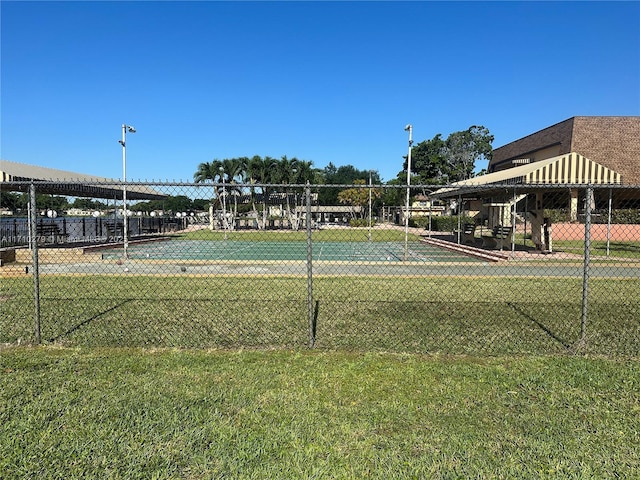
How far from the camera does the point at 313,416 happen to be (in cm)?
330

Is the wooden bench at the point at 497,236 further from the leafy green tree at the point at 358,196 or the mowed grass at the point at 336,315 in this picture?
the leafy green tree at the point at 358,196

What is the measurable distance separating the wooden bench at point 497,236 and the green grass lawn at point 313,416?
13.0 m

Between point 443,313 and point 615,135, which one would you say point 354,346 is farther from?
point 615,135

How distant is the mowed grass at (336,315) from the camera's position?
5.13 meters

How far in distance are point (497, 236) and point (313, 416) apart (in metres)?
16.6

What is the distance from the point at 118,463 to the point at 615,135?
46.2m

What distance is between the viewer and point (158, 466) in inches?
105

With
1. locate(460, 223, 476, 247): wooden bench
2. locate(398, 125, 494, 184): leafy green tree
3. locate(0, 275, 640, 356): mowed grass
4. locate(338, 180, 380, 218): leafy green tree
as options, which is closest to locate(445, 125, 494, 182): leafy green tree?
locate(398, 125, 494, 184): leafy green tree

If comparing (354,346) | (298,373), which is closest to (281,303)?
(354,346)

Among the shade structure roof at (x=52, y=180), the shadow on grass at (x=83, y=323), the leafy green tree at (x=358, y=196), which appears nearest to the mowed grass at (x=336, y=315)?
the shadow on grass at (x=83, y=323)

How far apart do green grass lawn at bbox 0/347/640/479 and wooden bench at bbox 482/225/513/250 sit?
42.6 ft

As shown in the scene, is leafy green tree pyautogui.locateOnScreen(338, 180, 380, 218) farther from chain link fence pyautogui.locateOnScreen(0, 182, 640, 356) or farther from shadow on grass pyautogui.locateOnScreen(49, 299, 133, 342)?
shadow on grass pyautogui.locateOnScreen(49, 299, 133, 342)

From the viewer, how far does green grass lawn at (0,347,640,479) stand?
269 centimetres

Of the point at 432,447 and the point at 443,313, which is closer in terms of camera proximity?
the point at 432,447
